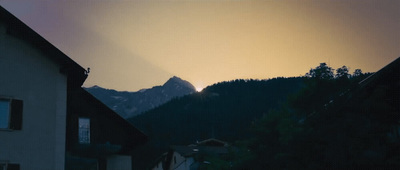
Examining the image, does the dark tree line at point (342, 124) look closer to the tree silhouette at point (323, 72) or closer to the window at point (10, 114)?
the tree silhouette at point (323, 72)

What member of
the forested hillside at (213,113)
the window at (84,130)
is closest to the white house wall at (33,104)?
the window at (84,130)

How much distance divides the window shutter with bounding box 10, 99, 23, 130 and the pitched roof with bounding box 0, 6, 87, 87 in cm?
297

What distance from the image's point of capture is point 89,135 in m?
24.8

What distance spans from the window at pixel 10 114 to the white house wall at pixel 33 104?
0.81 ft

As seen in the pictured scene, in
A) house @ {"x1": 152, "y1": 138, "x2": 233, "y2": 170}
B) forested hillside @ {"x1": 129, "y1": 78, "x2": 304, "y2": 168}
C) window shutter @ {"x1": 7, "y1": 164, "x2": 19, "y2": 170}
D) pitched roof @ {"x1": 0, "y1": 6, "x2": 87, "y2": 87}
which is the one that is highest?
forested hillside @ {"x1": 129, "y1": 78, "x2": 304, "y2": 168}

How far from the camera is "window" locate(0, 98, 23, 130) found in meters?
18.2

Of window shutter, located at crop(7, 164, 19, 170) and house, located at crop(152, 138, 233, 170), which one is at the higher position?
house, located at crop(152, 138, 233, 170)

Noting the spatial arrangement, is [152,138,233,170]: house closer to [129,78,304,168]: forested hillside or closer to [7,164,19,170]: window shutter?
[129,78,304,168]: forested hillside

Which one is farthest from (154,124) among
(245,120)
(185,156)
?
(185,156)

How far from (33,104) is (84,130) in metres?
5.85

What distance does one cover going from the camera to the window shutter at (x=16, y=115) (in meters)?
18.2

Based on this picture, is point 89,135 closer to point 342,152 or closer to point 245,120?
point 342,152

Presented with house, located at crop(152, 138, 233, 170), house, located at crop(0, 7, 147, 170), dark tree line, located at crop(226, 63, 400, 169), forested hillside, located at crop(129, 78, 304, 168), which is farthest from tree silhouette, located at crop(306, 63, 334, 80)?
forested hillside, located at crop(129, 78, 304, 168)

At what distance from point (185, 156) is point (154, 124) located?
5805 cm
